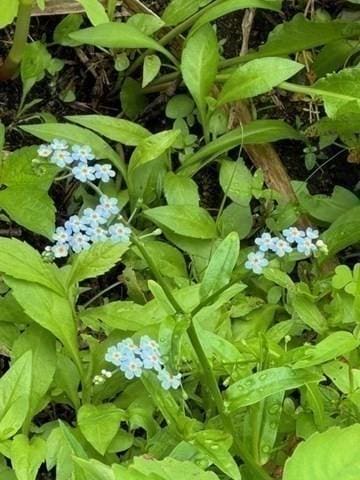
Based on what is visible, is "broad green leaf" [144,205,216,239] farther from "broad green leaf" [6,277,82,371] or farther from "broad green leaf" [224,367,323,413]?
"broad green leaf" [224,367,323,413]

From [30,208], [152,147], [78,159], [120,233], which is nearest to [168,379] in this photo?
[120,233]

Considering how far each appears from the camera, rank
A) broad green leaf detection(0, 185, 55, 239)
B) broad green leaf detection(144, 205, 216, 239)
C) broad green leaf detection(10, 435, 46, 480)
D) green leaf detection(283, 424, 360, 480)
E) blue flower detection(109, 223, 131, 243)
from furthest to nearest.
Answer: broad green leaf detection(144, 205, 216, 239) < broad green leaf detection(0, 185, 55, 239) < broad green leaf detection(10, 435, 46, 480) < blue flower detection(109, 223, 131, 243) < green leaf detection(283, 424, 360, 480)

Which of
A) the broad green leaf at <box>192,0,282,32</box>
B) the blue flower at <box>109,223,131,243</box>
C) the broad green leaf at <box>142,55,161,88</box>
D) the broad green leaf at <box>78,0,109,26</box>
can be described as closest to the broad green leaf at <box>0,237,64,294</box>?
the blue flower at <box>109,223,131,243</box>

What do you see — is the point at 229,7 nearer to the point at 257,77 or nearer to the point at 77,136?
the point at 257,77

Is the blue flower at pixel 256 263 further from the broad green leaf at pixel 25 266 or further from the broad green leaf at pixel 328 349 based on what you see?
the broad green leaf at pixel 25 266

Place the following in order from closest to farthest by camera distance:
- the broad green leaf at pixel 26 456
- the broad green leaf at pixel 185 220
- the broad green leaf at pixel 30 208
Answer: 1. the broad green leaf at pixel 26 456
2. the broad green leaf at pixel 30 208
3. the broad green leaf at pixel 185 220

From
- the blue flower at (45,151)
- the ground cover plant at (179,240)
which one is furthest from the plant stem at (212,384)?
the blue flower at (45,151)
